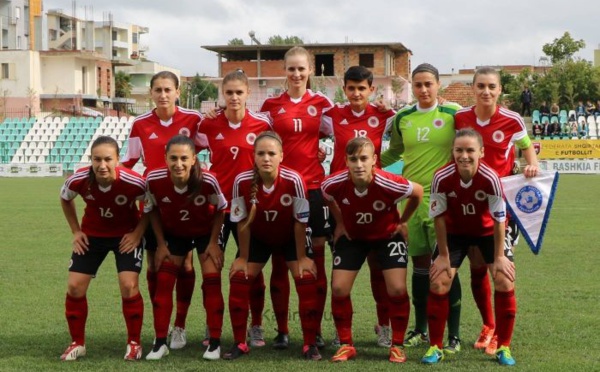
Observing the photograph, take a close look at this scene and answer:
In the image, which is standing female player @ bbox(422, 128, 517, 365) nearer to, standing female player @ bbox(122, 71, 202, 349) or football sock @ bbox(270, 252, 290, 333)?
football sock @ bbox(270, 252, 290, 333)

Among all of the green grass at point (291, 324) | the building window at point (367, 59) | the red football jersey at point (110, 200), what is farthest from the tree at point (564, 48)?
the red football jersey at point (110, 200)

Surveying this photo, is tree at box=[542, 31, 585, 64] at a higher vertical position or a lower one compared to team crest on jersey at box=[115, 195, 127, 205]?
higher

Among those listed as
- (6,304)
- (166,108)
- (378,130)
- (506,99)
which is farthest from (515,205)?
(506,99)

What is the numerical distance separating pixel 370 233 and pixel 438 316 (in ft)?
2.27

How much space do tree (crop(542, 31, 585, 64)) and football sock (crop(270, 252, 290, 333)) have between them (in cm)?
4206

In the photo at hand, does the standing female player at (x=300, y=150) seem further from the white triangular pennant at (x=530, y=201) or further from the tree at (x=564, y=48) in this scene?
the tree at (x=564, y=48)

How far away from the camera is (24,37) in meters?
67.4

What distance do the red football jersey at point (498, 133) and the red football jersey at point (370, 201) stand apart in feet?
2.12

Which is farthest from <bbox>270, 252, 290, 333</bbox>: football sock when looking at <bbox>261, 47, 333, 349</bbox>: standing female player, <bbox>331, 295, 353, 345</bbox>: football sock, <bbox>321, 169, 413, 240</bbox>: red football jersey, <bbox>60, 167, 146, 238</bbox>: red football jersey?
<bbox>60, 167, 146, 238</bbox>: red football jersey

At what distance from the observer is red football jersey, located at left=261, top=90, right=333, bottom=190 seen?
6.36 metres

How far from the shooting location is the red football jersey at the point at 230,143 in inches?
246

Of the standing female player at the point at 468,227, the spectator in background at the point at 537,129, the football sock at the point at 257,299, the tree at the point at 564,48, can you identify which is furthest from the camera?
the tree at the point at 564,48

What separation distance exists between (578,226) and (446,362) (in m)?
8.85

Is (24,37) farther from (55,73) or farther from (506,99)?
(506,99)
